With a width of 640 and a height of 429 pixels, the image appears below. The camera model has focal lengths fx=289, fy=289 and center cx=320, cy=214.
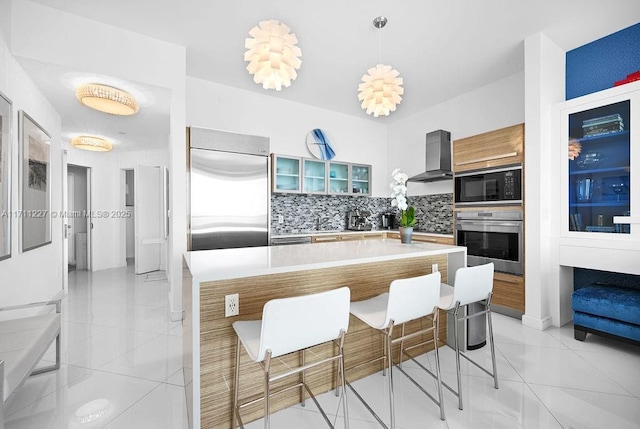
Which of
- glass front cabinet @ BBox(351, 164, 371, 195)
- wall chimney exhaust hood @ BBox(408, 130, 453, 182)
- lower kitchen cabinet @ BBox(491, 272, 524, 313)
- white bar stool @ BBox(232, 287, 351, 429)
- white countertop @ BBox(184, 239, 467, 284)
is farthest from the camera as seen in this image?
glass front cabinet @ BBox(351, 164, 371, 195)

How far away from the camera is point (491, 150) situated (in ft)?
10.9

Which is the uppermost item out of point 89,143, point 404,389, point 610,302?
point 89,143

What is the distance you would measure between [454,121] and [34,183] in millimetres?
5211

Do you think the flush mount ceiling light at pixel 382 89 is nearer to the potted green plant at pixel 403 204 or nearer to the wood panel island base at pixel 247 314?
the potted green plant at pixel 403 204

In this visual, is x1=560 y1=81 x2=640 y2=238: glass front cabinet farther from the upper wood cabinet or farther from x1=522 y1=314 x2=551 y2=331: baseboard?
x1=522 y1=314 x2=551 y2=331: baseboard

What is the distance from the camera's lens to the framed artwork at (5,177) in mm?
→ 2236

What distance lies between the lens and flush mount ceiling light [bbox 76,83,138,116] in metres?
2.81

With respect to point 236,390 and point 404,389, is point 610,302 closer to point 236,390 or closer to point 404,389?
point 404,389

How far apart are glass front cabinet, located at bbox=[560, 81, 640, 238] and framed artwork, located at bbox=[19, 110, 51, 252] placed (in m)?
5.18

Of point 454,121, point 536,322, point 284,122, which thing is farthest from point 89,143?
point 536,322

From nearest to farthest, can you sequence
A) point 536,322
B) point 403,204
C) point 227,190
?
point 403,204, point 536,322, point 227,190

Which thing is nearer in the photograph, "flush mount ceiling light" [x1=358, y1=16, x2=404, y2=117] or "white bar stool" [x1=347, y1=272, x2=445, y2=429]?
"white bar stool" [x1=347, y1=272, x2=445, y2=429]

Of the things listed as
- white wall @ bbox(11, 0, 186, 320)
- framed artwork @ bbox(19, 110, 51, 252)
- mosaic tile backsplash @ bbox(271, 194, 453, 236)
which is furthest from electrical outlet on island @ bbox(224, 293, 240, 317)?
mosaic tile backsplash @ bbox(271, 194, 453, 236)

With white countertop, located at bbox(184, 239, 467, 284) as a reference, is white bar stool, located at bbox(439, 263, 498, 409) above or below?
below
